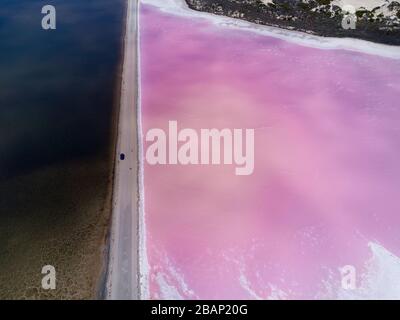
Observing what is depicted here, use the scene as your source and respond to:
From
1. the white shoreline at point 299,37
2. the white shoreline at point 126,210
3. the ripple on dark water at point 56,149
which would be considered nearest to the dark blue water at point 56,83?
the ripple on dark water at point 56,149

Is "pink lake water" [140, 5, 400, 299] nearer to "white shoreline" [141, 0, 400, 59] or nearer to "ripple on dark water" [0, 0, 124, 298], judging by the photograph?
"white shoreline" [141, 0, 400, 59]

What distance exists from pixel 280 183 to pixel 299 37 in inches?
755

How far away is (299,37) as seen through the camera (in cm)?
3278

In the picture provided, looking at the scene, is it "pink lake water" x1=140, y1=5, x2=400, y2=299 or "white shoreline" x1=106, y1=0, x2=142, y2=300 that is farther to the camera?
"pink lake water" x1=140, y1=5, x2=400, y2=299

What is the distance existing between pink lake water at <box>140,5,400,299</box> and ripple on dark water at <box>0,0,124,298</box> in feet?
8.79

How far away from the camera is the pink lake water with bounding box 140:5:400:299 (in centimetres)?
1471

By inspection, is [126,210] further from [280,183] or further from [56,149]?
[280,183]

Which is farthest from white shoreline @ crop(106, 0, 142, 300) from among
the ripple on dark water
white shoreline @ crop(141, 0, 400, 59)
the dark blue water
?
white shoreline @ crop(141, 0, 400, 59)

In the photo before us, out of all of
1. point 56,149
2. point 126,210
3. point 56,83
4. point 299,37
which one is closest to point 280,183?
point 126,210

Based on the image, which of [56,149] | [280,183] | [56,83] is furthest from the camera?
[56,83]

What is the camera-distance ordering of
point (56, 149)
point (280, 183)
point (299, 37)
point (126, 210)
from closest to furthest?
point (126, 210), point (280, 183), point (56, 149), point (299, 37)

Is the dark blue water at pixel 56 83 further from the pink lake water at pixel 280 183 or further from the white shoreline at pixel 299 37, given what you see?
the white shoreline at pixel 299 37

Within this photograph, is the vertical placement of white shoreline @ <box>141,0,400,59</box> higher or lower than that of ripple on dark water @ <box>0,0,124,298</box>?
higher

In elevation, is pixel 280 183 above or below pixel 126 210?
above
